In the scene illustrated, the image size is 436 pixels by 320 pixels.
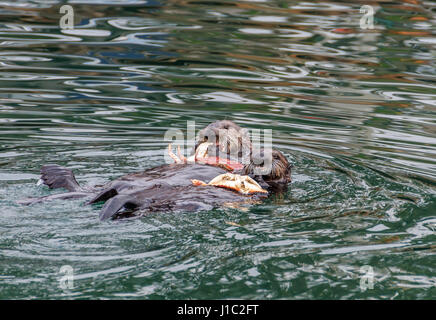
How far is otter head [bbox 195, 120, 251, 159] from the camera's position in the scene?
20.6 ft

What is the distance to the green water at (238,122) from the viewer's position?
13.0 feet

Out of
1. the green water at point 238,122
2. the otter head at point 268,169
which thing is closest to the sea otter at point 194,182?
the otter head at point 268,169

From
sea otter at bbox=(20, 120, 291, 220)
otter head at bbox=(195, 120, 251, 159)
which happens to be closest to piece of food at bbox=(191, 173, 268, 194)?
sea otter at bbox=(20, 120, 291, 220)

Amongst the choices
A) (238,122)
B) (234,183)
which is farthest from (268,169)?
(238,122)

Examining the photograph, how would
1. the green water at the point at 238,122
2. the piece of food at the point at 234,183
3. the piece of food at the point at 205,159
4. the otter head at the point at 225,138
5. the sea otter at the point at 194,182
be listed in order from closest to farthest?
the green water at the point at 238,122 → the sea otter at the point at 194,182 → the piece of food at the point at 234,183 → the piece of food at the point at 205,159 → the otter head at the point at 225,138

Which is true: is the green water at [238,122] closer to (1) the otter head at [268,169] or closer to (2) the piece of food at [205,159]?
(1) the otter head at [268,169]

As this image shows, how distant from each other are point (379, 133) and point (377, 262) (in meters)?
4.11

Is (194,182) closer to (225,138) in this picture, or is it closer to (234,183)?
(234,183)

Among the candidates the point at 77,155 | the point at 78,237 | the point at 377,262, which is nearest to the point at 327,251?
the point at 377,262

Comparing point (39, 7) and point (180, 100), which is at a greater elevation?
point (39, 7)

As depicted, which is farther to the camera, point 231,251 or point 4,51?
point 4,51

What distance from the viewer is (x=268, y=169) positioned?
570 centimetres

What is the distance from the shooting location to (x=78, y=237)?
4.32 m
